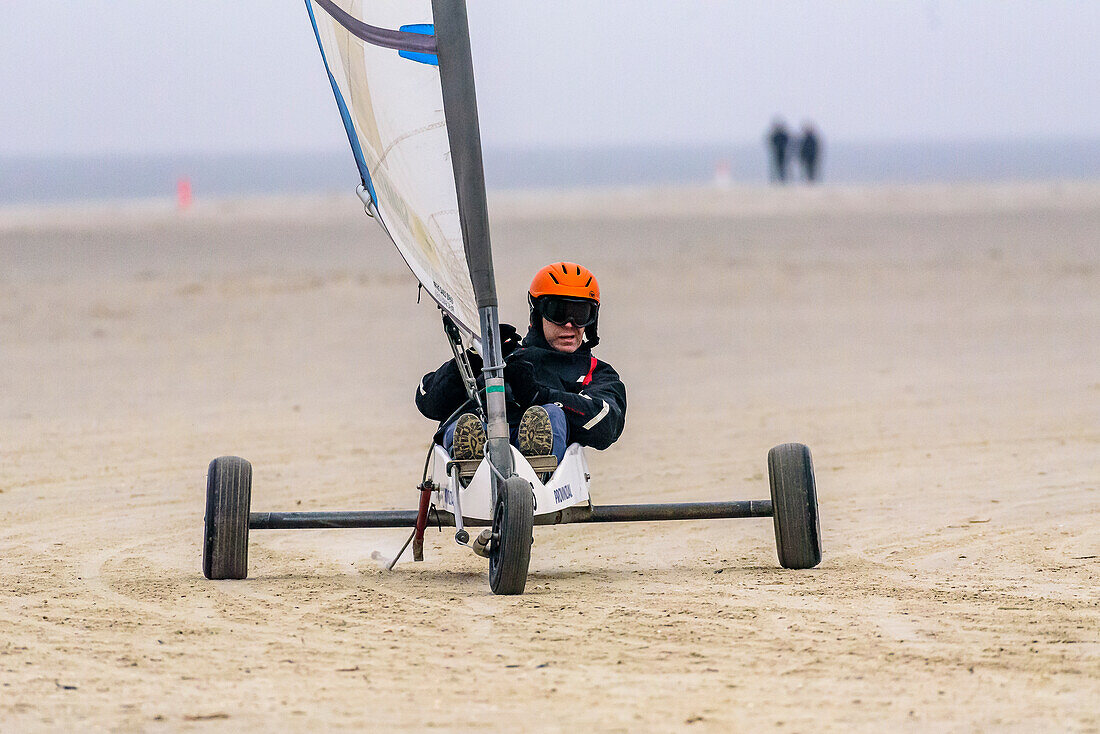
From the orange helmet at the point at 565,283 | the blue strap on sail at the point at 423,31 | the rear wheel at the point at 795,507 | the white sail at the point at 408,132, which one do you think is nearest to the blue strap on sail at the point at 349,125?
the white sail at the point at 408,132

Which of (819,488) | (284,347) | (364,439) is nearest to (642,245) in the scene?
(284,347)

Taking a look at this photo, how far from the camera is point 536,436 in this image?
19.9 ft

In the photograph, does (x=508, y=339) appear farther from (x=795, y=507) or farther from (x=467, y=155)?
(x=795, y=507)

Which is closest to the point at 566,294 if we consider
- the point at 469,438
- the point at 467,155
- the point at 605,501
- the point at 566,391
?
the point at 566,391

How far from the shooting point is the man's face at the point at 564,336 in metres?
6.73

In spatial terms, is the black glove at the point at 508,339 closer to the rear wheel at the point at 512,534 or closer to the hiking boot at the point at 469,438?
the hiking boot at the point at 469,438

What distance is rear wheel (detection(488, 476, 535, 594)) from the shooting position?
5488 mm

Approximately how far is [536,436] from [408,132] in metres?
1.31

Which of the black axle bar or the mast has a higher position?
the mast

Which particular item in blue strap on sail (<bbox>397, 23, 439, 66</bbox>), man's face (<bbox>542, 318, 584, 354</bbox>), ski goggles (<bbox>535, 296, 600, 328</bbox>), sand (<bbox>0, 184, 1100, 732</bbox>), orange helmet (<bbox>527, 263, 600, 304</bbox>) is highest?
blue strap on sail (<bbox>397, 23, 439, 66</bbox>)

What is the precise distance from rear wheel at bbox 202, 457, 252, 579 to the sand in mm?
120

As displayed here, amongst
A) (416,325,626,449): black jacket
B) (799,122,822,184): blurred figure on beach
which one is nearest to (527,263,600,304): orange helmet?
(416,325,626,449): black jacket

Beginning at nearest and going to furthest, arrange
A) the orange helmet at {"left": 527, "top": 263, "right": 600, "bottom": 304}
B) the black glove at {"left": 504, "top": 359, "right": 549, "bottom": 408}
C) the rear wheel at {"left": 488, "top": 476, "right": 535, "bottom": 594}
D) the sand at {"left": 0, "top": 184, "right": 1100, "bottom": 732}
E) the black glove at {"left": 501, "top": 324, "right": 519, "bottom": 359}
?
1. the sand at {"left": 0, "top": 184, "right": 1100, "bottom": 732}
2. the rear wheel at {"left": 488, "top": 476, "right": 535, "bottom": 594}
3. the black glove at {"left": 504, "top": 359, "right": 549, "bottom": 408}
4. the black glove at {"left": 501, "top": 324, "right": 519, "bottom": 359}
5. the orange helmet at {"left": 527, "top": 263, "right": 600, "bottom": 304}

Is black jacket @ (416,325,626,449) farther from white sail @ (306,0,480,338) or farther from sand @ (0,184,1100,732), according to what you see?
sand @ (0,184,1100,732)
